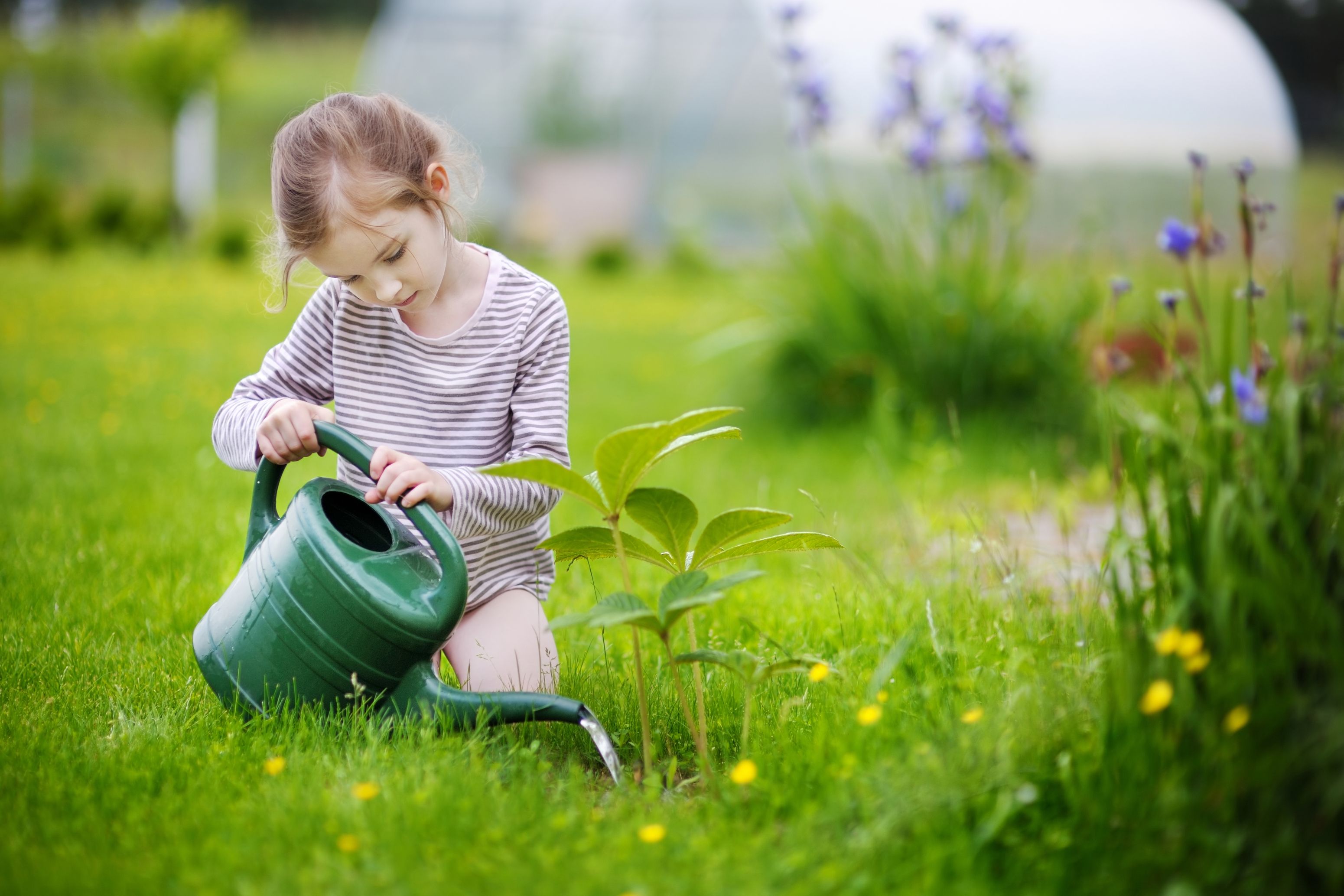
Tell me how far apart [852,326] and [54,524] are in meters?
2.63

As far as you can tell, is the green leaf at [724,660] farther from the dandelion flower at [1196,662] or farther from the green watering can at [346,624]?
the dandelion flower at [1196,662]

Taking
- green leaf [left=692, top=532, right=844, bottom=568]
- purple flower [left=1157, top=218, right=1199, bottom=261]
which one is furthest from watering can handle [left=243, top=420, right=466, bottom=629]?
purple flower [left=1157, top=218, right=1199, bottom=261]

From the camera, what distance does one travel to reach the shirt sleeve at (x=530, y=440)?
5.37ft

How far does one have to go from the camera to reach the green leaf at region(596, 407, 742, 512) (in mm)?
1375

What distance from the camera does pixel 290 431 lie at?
1632 millimetres

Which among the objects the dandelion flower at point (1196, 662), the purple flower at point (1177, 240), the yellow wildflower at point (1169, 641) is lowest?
the dandelion flower at point (1196, 662)

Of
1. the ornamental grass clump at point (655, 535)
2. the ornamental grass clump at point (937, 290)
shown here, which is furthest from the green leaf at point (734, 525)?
the ornamental grass clump at point (937, 290)

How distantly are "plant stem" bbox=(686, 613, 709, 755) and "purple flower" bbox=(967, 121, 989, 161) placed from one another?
2.74m

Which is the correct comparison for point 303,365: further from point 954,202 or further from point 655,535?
point 954,202

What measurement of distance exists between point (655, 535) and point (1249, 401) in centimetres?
74

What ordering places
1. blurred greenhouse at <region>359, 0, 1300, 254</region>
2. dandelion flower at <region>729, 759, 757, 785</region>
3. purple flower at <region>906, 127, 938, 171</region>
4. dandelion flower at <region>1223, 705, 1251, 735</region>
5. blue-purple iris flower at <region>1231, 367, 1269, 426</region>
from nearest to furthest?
dandelion flower at <region>1223, 705, 1251, 735</region> < blue-purple iris flower at <region>1231, 367, 1269, 426</region> < dandelion flower at <region>729, 759, 757, 785</region> < purple flower at <region>906, 127, 938, 171</region> < blurred greenhouse at <region>359, 0, 1300, 254</region>

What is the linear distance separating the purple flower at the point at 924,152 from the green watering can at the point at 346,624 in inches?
114

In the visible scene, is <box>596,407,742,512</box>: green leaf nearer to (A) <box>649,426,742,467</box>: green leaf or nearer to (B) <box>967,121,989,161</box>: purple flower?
(A) <box>649,426,742,467</box>: green leaf

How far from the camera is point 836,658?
1.87 metres
